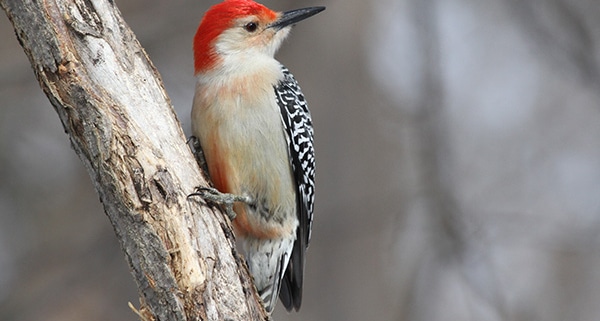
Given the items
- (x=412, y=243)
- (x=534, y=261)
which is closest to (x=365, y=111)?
(x=412, y=243)

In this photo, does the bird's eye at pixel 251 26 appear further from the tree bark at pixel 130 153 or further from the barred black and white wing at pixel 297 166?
the tree bark at pixel 130 153

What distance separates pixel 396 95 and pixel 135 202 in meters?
6.20

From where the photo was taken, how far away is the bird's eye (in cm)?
543

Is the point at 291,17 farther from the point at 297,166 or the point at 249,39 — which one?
the point at 297,166

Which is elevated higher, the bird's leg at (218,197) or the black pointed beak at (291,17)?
the black pointed beak at (291,17)

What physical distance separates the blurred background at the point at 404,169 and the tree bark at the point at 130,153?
2604 millimetres

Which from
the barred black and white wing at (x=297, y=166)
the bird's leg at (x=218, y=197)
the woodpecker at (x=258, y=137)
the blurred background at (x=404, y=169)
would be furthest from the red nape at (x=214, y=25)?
the blurred background at (x=404, y=169)

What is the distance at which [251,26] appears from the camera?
17.9ft

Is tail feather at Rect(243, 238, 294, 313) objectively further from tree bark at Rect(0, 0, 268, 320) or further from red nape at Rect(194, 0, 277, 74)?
tree bark at Rect(0, 0, 268, 320)

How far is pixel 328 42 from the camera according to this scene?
8820mm

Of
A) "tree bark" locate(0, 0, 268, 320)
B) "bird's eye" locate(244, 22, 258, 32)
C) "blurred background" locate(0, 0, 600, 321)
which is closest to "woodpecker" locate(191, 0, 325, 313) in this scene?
"bird's eye" locate(244, 22, 258, 32)

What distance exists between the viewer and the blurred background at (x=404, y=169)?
20.7ft

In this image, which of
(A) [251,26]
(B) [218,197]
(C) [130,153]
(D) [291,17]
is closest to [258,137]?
(B) [218,197]

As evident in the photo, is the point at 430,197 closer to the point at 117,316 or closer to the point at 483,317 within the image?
the point at 483,317
